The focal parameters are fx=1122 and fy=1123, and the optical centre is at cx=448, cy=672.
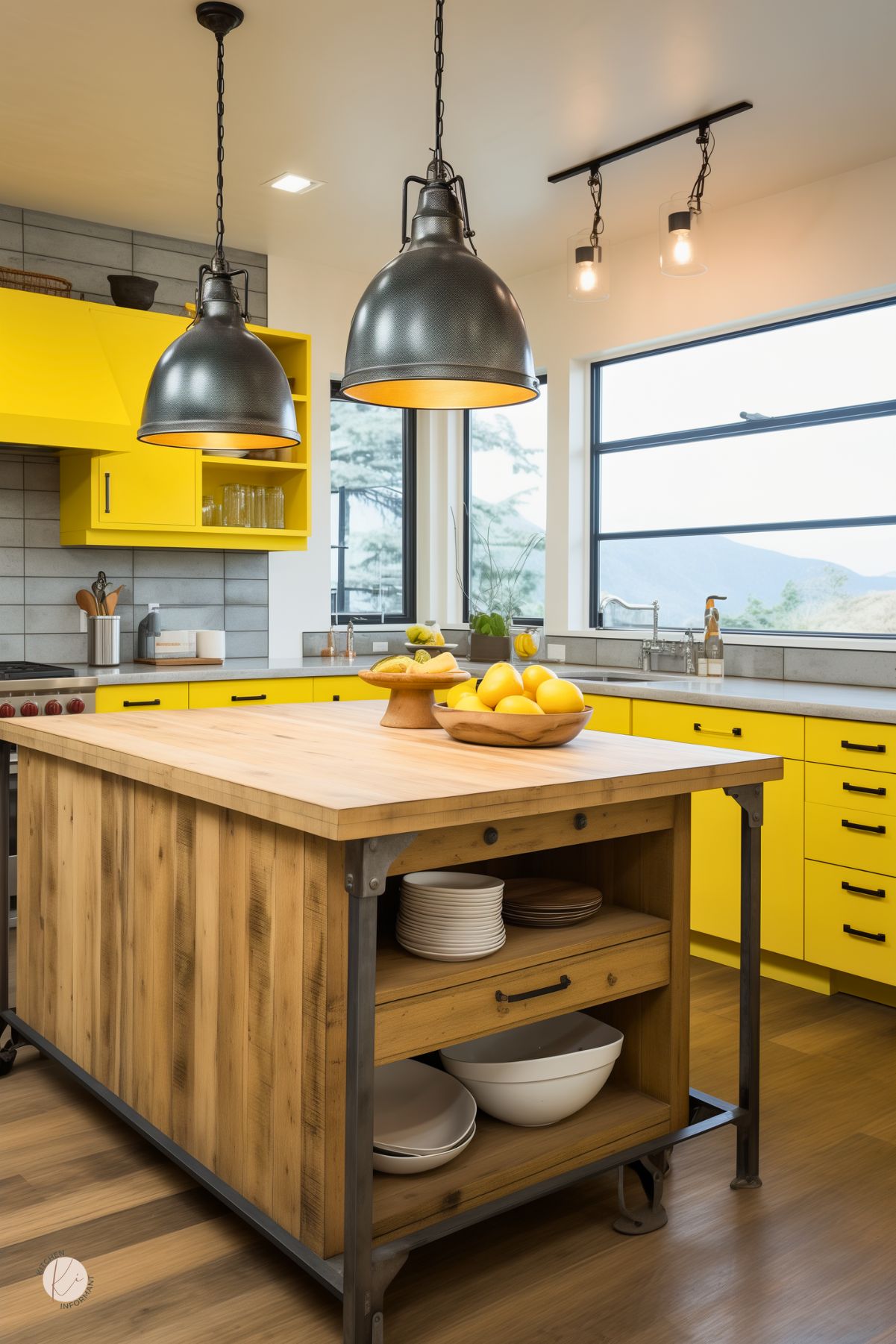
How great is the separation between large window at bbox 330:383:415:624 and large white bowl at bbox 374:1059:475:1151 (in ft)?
12.1

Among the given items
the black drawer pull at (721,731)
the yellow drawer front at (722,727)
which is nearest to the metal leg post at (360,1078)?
the yellow drawer front at (722,727)

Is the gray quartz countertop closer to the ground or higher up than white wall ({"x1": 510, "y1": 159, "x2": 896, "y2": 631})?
closer to the ground

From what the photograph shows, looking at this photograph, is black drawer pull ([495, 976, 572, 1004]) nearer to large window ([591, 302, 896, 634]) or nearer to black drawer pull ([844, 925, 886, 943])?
black drawer pull ([844, 925, 886, 943])

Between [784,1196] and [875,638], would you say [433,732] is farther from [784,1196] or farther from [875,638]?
[875,638]

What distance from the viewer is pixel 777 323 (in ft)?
14.2

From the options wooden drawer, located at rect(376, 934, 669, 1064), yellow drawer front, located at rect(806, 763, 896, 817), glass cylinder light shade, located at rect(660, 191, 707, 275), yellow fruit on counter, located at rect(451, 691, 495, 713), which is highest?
glass cylinder light shade, located at rect(660, 191, 707, 275)

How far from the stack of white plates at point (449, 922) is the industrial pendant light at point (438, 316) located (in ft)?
2.99

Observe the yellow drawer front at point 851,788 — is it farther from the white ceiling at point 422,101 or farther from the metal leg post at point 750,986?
the white ceiling at point 422,101

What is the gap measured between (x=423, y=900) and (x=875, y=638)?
261 centimetres

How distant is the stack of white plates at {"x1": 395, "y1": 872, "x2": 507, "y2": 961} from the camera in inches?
76.7

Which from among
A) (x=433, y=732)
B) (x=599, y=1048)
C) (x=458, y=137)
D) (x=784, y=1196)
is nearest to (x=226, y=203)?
(x=458, y=137)

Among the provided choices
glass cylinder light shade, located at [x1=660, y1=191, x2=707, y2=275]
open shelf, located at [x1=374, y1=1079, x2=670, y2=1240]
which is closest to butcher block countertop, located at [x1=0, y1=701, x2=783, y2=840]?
open shelf, located at [x1=374, y1=1079, x2=670, y2=1240]

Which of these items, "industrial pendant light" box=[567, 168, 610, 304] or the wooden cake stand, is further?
"industrial pendant light" box=[567, 168, 610, 304]

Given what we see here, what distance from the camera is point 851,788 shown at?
325cm
